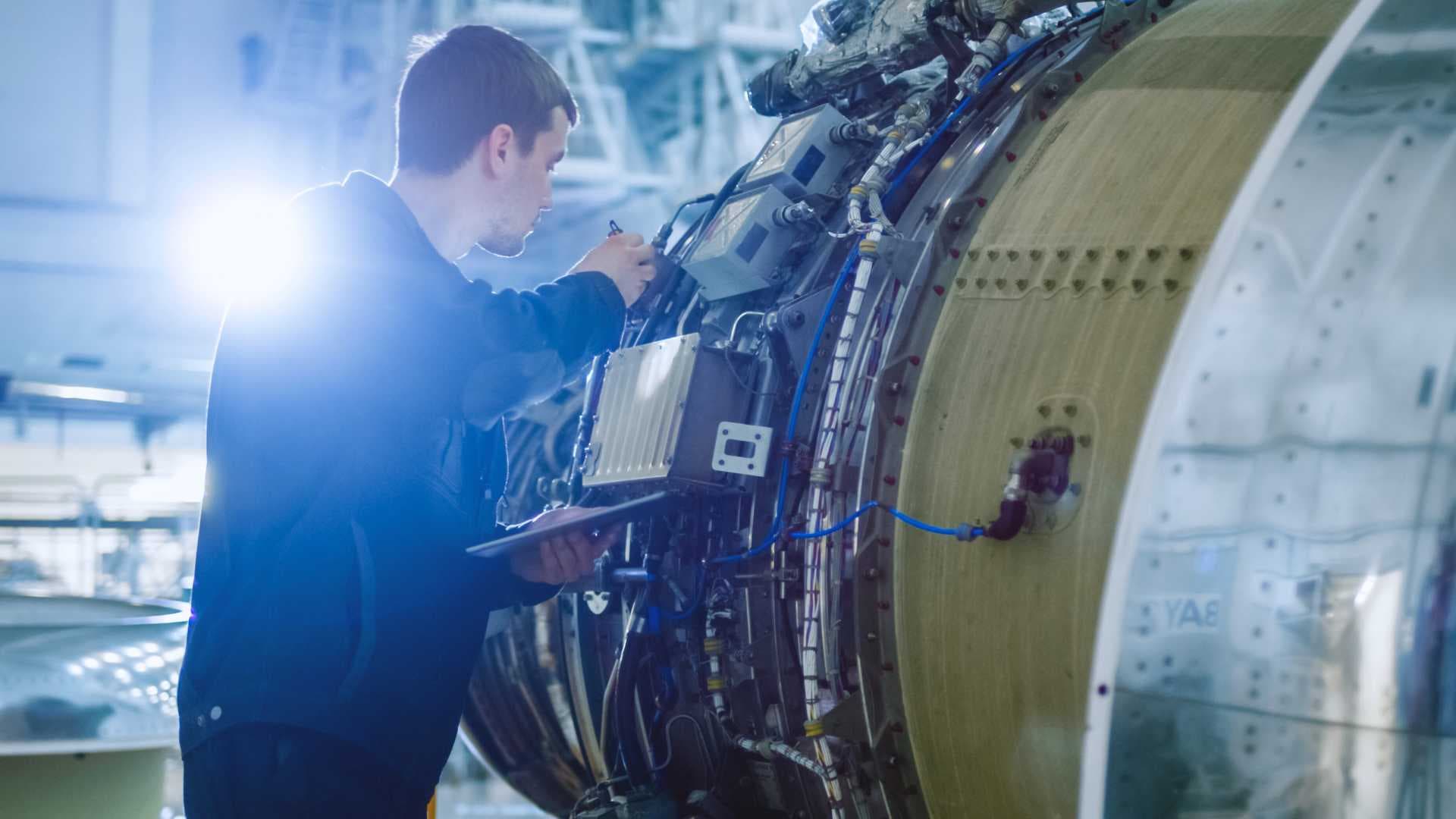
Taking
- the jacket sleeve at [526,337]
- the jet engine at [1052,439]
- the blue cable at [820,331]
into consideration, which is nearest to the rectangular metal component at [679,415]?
the jet engine at [1052,439]

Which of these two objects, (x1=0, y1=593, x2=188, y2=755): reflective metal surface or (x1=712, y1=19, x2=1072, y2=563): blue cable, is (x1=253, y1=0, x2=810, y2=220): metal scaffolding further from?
(x1=712, y1=19, x2=1072, y2=563): blue cable

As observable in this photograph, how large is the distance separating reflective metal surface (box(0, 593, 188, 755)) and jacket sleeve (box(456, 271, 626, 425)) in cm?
178

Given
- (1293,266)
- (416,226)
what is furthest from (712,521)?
(1293,266)

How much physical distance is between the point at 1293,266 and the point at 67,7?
1122 cm

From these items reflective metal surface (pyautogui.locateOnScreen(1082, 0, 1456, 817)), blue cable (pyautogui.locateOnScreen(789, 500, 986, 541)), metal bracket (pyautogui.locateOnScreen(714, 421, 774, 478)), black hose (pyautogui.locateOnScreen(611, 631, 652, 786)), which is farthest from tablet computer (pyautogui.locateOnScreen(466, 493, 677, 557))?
reflective metal surface (pyautogui.locateOnScreen(1082, 0, 1456, 817))

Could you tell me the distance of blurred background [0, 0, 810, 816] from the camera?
397 inches

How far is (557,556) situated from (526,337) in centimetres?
40

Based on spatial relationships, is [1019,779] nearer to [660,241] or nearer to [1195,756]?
[1195,756]

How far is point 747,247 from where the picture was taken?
295 cm

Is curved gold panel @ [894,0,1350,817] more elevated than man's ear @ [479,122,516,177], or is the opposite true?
man's ear @ [479,122,516,177]

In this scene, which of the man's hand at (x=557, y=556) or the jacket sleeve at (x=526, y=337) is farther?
the man's hand at (x=557, y=556)

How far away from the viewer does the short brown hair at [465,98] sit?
243cm

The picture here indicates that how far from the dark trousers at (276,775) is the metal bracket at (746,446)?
2.93 ft

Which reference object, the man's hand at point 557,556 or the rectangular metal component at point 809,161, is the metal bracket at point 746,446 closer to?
the man's hand at point 557,556
